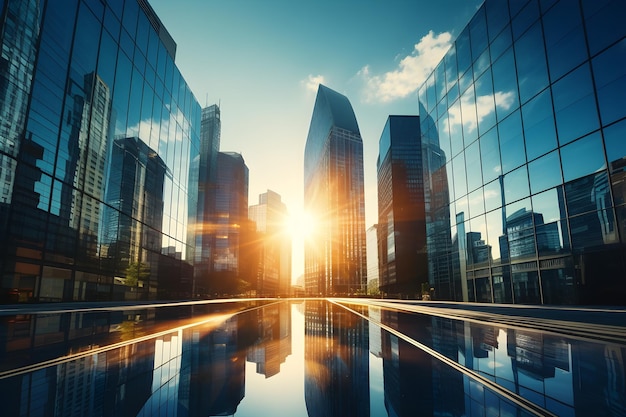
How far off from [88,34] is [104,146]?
8558mm

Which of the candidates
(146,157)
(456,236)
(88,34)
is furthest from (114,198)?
(456,236)

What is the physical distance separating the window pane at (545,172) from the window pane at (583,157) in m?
0.50

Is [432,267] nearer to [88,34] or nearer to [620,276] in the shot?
[620,276]

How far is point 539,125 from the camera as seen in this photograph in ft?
72.4

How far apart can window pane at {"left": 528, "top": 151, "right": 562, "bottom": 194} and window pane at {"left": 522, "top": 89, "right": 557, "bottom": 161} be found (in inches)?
18.0

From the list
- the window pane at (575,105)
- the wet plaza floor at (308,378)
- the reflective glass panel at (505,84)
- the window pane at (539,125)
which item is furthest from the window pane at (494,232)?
the wet plaza floor at (308,378)

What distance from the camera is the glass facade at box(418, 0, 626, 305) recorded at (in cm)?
1786

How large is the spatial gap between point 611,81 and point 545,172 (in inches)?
223

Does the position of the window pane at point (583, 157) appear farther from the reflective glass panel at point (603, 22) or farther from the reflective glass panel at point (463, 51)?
the reflective glass panel at point (463, 51)

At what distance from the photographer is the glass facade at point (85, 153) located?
22.3 meters

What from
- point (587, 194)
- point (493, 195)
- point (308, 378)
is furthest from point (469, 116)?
point (308, 378)

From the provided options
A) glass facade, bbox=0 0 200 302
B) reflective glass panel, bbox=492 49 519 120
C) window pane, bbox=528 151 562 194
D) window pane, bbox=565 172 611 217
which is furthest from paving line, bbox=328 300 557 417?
glass facade, bbox=0 0 200 302

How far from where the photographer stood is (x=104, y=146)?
30.1 m

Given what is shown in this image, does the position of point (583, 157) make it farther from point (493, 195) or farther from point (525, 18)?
point (525, 18)
